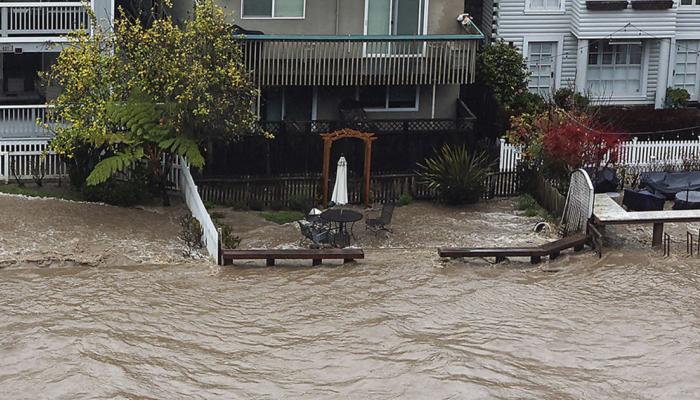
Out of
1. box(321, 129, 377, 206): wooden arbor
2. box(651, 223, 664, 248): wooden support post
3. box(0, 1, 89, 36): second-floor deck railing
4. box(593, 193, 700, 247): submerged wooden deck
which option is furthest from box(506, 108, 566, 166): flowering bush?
box(0, 1, 89, 36): second-floor deck railing

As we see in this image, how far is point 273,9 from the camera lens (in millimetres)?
35594

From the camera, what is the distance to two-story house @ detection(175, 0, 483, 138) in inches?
1372

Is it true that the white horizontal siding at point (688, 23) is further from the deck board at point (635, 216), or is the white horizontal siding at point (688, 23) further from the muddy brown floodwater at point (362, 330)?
the muddy brown floodwater at point (362, 330)

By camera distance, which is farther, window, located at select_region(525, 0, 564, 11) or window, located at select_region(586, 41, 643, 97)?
window, located at select_region(586, 41, 643, 97)

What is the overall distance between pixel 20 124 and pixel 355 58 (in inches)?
331

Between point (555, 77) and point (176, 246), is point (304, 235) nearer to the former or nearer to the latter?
point (176, 246)

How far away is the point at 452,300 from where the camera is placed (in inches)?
1048

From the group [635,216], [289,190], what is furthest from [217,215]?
[635,216]

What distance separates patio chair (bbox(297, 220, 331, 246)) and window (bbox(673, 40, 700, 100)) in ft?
48.7

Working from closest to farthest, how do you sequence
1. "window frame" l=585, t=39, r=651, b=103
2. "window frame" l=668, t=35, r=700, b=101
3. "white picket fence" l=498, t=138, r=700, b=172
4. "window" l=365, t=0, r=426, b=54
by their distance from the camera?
"white picket fence" l=498, t=138, r=700, b=172
"window" l=365, t=0, r=426, b=54
"window frame" l=585, t=39, r=651, b=103
"window frame" l=668, t=35, r=700, b=101

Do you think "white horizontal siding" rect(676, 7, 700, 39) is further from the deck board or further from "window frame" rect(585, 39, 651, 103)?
the deck board

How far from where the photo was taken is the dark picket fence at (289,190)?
33.1 m

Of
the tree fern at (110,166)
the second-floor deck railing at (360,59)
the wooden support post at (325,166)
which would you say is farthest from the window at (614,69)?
the tree fern at (110,166)

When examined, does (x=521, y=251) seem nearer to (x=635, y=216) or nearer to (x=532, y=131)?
(x=635, y=216)
